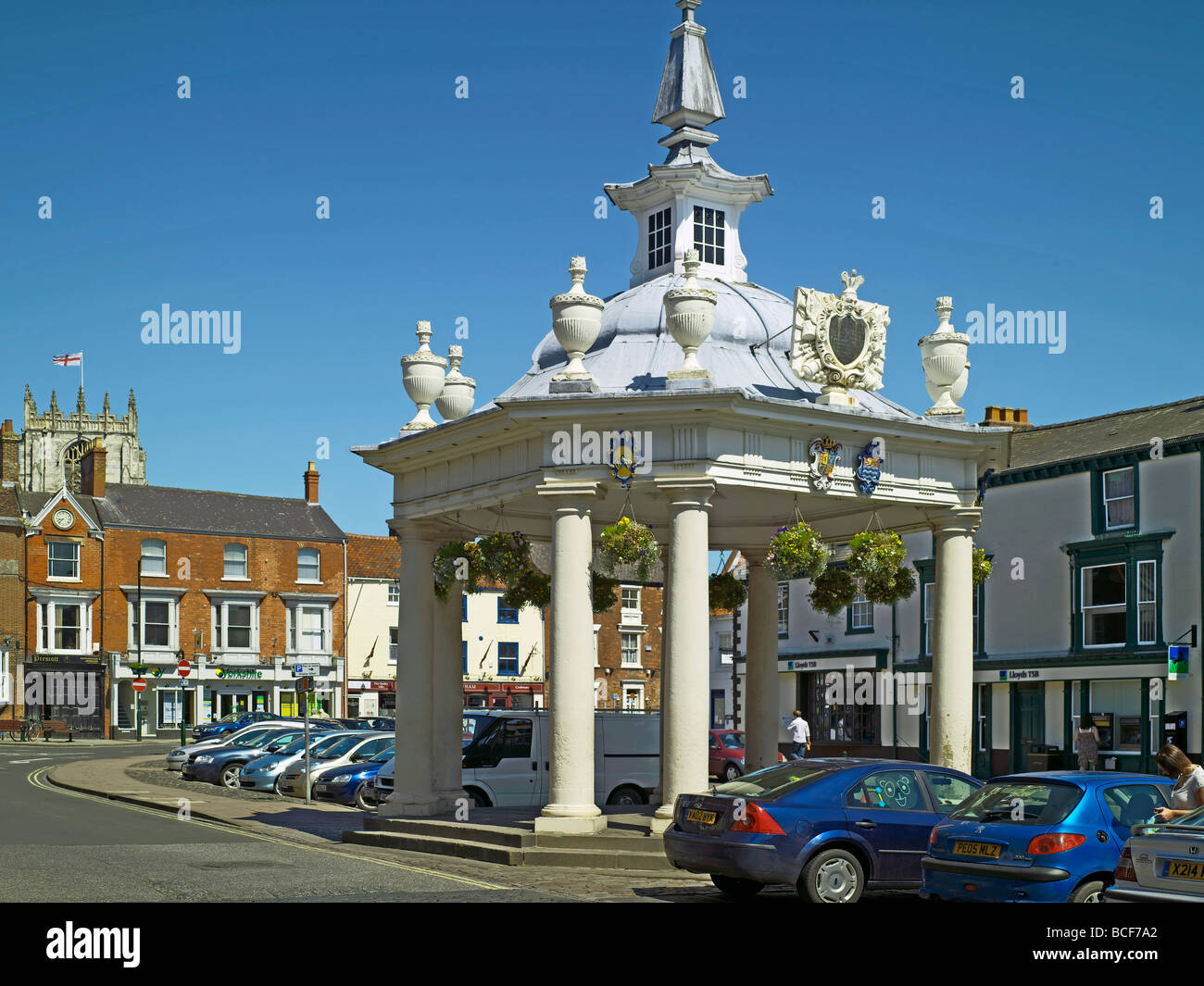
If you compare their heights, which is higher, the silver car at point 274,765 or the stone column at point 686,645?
the stone column at point 686,645

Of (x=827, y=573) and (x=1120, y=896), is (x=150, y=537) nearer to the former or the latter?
(x=827, y=573)

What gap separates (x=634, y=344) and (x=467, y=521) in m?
4.03

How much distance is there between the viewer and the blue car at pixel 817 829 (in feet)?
44.2

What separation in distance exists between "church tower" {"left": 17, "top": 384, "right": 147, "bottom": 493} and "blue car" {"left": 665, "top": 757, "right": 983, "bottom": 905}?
147689mm

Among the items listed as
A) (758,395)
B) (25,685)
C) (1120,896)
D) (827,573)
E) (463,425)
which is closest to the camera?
(1120,896)

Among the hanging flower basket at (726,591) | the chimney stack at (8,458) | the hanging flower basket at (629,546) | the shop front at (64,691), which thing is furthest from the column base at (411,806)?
the chimney stack at (8,458)

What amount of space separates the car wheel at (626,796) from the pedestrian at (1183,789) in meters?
13.5

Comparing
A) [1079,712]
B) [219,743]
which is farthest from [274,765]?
[1079,712]

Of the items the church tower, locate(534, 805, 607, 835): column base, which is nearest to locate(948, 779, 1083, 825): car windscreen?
locate(534, 805, 607, 835): column base

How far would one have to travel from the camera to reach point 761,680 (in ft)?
70.8

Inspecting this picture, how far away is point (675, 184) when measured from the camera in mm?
20078

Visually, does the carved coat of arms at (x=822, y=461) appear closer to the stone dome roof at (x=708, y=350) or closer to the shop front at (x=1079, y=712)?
the stone dome roof at (x=708, y=350)

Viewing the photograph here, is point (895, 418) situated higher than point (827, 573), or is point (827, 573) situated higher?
Answer: point (895, 418)
